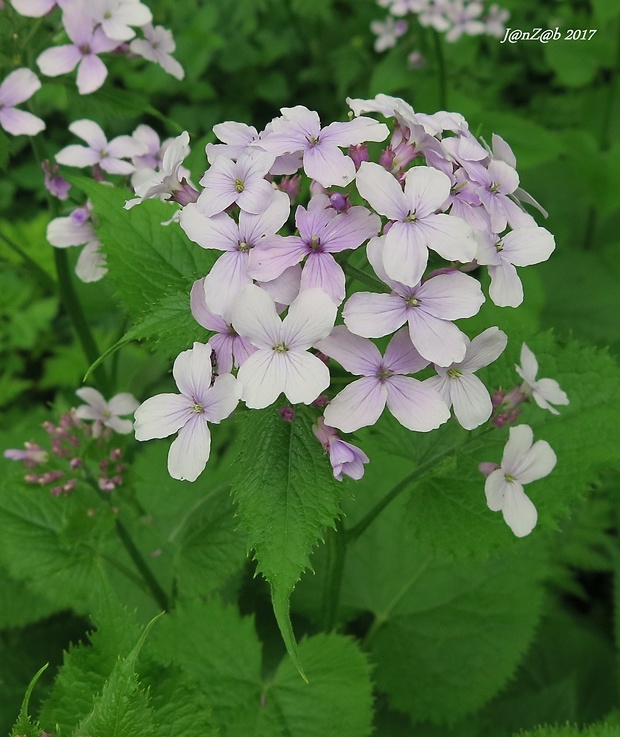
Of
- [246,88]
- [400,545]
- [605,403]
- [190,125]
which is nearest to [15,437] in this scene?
[400,545]

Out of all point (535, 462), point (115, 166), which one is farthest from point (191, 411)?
point (115, 166)

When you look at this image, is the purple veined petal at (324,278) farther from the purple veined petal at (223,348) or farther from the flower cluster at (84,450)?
the flower cluster at (84,450)

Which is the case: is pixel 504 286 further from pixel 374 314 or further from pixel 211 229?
pixel 211 229

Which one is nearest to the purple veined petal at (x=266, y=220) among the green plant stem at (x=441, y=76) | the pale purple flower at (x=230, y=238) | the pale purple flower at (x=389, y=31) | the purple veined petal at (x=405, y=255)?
the pale purple flower at (x=230, y=238)

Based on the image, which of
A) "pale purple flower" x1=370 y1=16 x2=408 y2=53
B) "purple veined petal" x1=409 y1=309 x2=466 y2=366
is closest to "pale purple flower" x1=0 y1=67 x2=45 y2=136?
"purple veined petal" x1=409 y1=309 x2=466 y2=366

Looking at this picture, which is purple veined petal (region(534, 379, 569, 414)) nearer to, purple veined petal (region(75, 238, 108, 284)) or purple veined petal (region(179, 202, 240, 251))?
purple veined petal (region(179, 202, 240, 251))

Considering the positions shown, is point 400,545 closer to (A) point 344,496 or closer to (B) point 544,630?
(B) point 544,630
